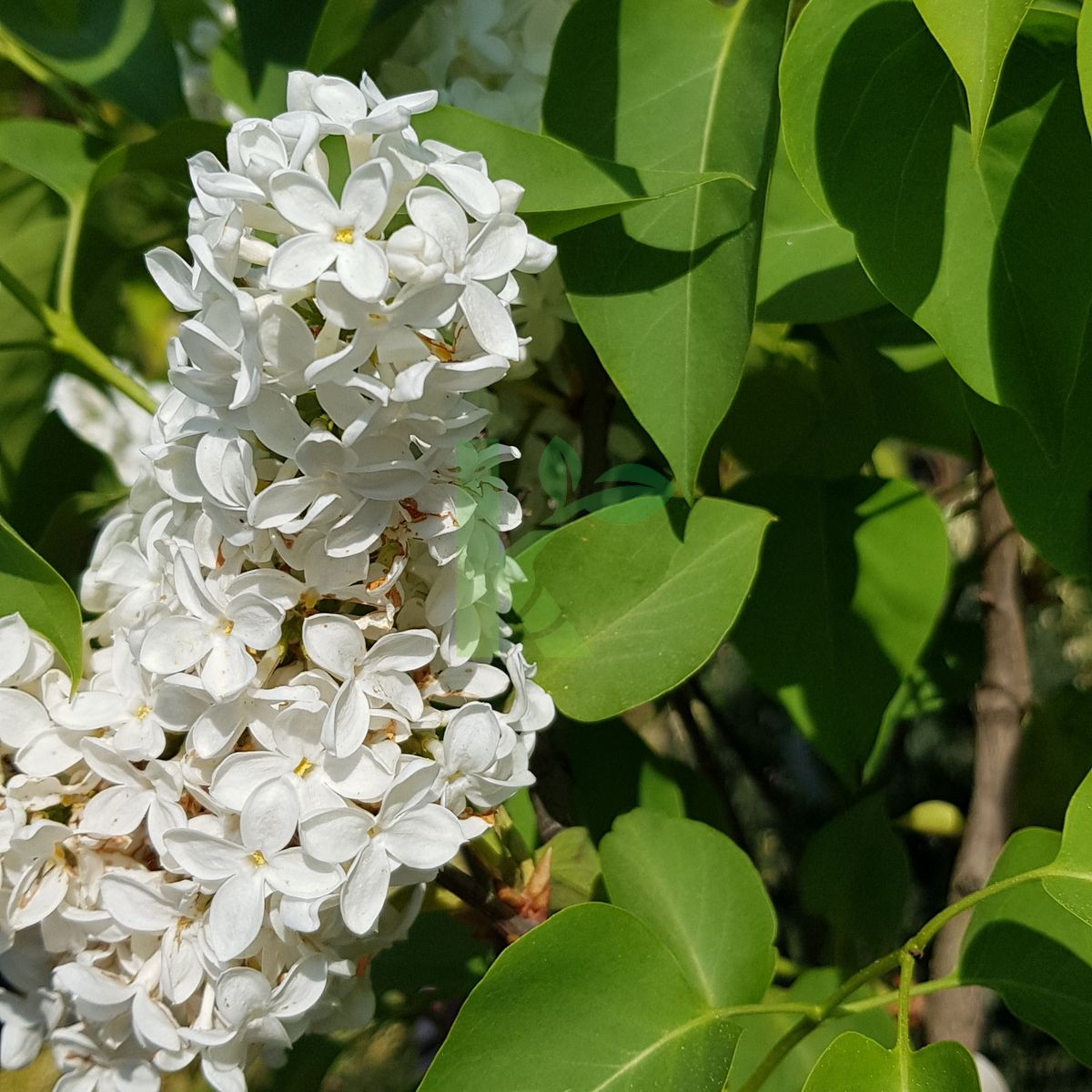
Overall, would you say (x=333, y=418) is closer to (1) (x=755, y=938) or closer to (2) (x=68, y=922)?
(2) (x=68, y=922)

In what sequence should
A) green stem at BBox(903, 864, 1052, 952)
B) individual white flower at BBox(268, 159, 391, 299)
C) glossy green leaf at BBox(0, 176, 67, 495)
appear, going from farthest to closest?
glossy green leaf at BBox(0, 176, 67, 495)
green stem at BBox(903, 864, 1052, 952)
individual white flower at BBox(268, 159, 391, 299)

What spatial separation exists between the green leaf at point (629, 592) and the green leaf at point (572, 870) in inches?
4.3

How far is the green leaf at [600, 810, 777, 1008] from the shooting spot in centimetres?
51

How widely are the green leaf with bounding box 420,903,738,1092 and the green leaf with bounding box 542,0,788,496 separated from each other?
0.55 ft

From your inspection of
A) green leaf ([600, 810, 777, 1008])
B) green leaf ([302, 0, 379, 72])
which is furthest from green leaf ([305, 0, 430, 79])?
green leaf ([600, 810, 777, 1008])

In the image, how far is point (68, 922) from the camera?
41 centimetres

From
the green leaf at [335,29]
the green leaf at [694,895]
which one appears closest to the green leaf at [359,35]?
the green leaf at [335,29]

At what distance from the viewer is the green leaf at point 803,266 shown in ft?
1.66

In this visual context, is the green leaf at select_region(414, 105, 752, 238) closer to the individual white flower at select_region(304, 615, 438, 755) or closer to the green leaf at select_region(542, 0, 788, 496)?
the green leaf at select_region(542, 0, 788, 496)

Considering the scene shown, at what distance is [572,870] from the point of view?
0.56 meters

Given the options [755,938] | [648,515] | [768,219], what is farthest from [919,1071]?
[768,219]

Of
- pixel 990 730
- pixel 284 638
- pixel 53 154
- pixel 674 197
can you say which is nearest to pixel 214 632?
pixel 284 638

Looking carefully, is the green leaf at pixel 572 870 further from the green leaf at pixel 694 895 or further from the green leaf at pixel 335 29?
the green leaf at pixel 335 29

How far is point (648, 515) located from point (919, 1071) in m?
0.22
